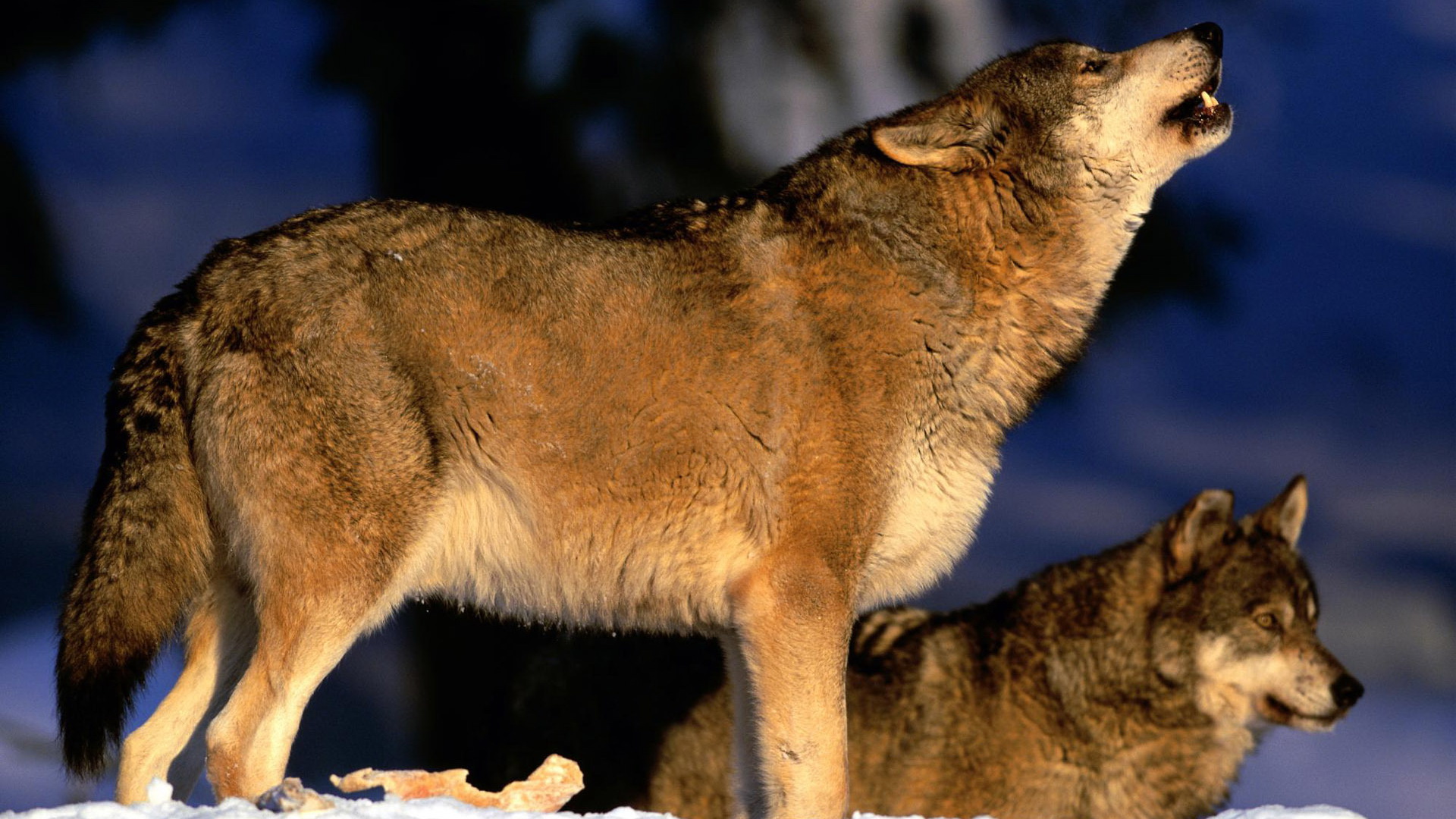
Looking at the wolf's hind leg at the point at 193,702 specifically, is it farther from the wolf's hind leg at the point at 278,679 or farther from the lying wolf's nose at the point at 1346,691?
the lying wolf's nose at the point at 1346,691

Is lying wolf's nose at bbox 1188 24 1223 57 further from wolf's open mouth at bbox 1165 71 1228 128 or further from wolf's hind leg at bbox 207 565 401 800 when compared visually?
wolf's hind leg at bbox 207 565 401 800

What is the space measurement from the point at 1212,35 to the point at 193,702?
12.2ft

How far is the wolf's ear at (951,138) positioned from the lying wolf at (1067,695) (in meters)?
2.73

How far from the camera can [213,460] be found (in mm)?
3787

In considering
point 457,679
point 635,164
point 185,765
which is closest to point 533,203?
point 635,164

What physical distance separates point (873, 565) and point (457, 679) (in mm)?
4491

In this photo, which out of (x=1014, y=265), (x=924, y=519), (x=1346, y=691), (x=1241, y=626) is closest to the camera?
(x=924, y=519)

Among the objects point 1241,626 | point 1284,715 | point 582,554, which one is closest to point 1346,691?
point 1284,715

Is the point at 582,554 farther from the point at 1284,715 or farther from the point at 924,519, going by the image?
the point at 1284,715

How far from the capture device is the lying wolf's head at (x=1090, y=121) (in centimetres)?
431

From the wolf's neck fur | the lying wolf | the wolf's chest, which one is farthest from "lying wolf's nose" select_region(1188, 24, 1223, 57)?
the lying wolf

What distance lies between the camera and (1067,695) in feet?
20.5

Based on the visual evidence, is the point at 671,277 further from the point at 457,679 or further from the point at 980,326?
the point at 457,679

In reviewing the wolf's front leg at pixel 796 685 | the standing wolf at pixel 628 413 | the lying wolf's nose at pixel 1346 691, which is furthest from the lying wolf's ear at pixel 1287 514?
the wolf's front leg at pixel 796 685
